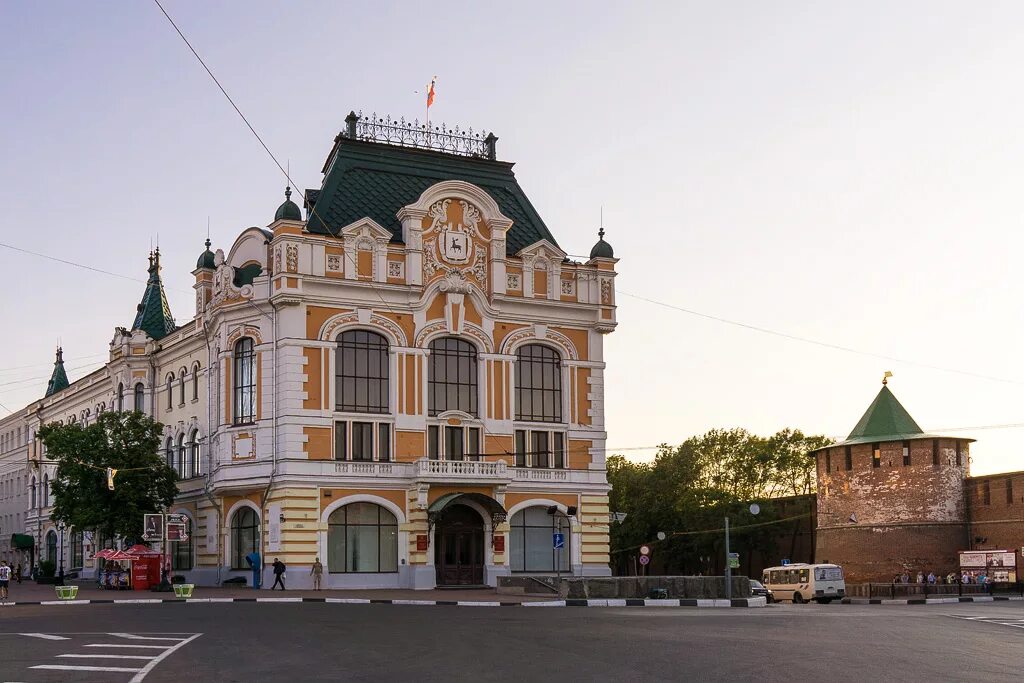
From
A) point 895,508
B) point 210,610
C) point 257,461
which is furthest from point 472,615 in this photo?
point 895,508

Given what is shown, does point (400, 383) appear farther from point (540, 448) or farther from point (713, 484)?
point (713, 484)

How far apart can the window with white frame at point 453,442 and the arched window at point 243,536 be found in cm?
784

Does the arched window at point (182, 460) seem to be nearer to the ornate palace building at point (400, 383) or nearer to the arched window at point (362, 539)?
the ornate palace building at point (400, 383)

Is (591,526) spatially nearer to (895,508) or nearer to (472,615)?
(895,508)

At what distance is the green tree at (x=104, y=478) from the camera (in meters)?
56.2

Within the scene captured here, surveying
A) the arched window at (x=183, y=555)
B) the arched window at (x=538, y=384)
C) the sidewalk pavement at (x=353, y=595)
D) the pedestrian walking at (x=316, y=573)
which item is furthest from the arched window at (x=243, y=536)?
the arched window at (x=538, y=384)

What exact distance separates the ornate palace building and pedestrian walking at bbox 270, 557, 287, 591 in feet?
1.47

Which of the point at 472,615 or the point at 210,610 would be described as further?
the point at 210,610

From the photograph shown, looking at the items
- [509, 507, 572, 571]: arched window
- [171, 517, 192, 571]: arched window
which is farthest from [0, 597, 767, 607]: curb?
[171, 517, 192, 571]: arched window

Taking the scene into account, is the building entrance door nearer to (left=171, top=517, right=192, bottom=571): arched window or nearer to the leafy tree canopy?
(left=171, top=517, right=192, bottom=571): arched window

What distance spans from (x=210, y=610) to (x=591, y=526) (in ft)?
83.3

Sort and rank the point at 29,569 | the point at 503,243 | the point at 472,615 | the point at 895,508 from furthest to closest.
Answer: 1. the point at 29,569
2. the point at 895,508
3. the point at 503,243
4. the point at 472,615

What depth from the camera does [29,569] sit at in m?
89.7

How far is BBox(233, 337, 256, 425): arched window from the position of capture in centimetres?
5231
